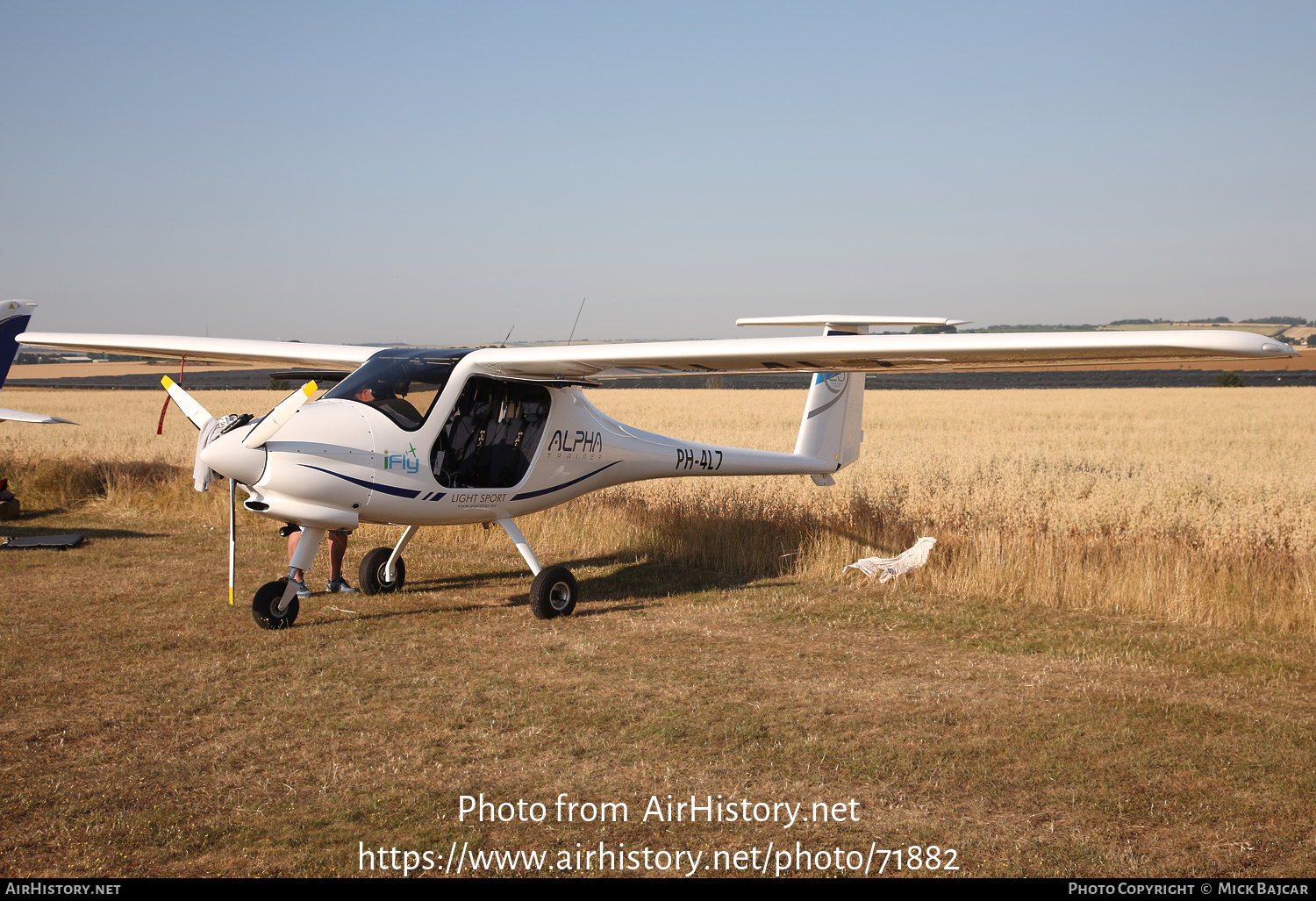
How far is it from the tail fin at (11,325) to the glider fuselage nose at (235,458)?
8178 mm

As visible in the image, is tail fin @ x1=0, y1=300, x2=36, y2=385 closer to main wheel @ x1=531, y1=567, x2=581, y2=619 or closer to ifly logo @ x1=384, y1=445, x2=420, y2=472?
ifly logo @ x1=384, y1=445, x2=420, y2=472

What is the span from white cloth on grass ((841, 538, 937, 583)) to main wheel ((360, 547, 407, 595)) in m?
4.36

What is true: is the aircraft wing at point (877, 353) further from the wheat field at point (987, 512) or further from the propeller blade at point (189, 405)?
the wheat field at point (987, 512)

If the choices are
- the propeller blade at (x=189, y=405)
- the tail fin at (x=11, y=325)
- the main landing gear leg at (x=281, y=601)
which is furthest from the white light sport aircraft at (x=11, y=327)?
the main landing gear leg at (x=281, y=601)

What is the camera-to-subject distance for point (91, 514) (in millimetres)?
13164

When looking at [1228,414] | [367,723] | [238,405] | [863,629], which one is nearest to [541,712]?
[367,723]

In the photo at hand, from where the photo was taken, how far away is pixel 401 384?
25.4ft

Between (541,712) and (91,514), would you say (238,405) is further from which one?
(541,712)

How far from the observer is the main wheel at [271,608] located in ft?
23.9

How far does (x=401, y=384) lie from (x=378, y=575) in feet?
6.87

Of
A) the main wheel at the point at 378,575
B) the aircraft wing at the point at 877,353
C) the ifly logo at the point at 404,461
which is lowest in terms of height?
the main wheel at the point at 378,575

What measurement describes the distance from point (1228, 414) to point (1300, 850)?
111 ft

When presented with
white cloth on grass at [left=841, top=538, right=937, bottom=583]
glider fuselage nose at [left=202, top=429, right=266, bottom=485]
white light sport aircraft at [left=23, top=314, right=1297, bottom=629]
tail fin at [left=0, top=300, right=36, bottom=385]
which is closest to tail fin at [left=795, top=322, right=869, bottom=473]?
white light sport aircraft at [left=23, top=314, right=1297, bottom=629]

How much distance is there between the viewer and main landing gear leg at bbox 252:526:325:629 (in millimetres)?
7289
